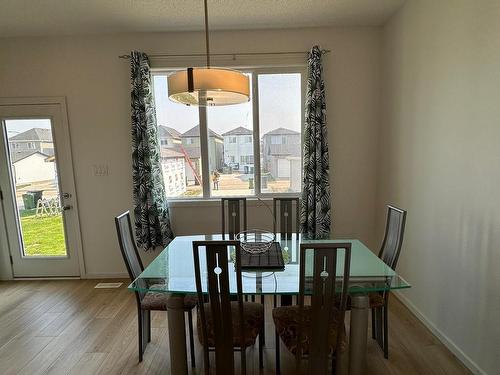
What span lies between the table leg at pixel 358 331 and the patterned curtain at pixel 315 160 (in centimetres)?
144

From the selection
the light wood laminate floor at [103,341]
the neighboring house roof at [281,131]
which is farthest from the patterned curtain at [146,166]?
the neighboring house roof at [281,131]

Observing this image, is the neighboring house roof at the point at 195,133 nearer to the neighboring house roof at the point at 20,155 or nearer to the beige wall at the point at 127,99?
the beige wall at the point at 127,99

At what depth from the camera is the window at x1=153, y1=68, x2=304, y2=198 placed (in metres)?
3.38

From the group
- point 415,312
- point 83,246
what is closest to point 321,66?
point 415,312

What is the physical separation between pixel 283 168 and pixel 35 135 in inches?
115

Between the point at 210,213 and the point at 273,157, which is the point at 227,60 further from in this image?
the point at 210,213

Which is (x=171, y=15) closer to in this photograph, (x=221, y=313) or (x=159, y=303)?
(x=159, y=303)

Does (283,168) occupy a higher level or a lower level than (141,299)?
higher

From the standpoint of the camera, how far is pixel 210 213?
3.48 m

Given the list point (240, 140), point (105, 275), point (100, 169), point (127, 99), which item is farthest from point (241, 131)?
point (105, 275)

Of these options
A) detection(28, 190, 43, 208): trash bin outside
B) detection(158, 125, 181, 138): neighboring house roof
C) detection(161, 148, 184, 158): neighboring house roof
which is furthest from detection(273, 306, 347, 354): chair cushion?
detection(28, 190, 43, 208): trash bin outside

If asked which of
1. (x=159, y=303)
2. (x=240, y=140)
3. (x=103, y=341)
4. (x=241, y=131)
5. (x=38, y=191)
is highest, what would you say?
(x=241, y=131)

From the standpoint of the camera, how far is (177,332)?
1.75 meters

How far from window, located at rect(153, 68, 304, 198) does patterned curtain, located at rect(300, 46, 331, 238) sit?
26 cm
